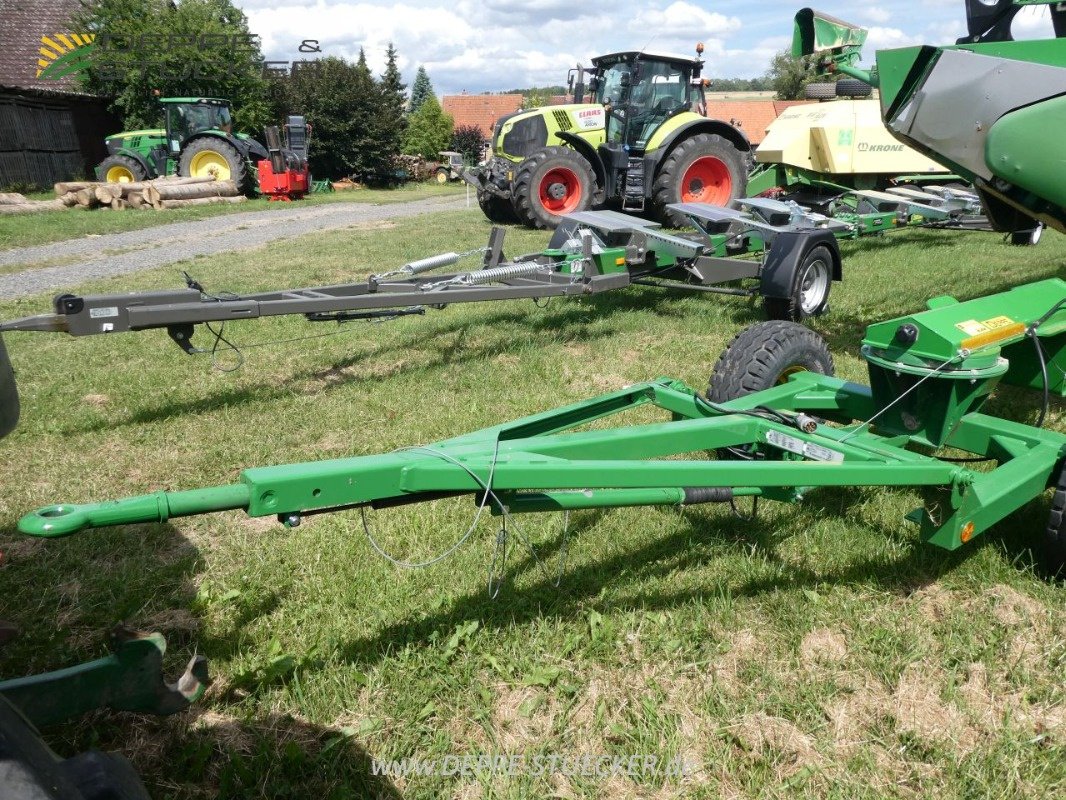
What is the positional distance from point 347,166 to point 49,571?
27522 millimetres

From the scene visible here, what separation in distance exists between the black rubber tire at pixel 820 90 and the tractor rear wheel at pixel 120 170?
53.0ft

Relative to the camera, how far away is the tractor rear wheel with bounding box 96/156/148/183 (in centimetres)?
1991

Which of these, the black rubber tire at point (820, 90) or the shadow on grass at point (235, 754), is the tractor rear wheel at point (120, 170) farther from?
the shadow on grass at point (235, 754)

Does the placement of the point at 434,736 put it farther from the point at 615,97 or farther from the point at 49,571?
the point at 615,97

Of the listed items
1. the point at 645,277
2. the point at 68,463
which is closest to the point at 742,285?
the point at 645,277

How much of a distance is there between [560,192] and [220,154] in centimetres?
1185

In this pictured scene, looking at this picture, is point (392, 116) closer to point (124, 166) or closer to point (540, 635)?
point (124, 166)

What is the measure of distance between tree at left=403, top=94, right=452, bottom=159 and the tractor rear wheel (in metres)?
16.9

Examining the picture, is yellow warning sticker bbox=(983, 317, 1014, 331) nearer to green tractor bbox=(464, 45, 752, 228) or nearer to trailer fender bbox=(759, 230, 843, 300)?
trailer fender bbox=(759, 230, 843, 300)

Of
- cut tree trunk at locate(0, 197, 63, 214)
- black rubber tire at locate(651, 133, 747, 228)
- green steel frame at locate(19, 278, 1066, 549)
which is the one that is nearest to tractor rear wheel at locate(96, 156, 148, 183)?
cut tree trunk at locate(0, 197, 63, 214)

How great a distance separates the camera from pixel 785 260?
238 inches

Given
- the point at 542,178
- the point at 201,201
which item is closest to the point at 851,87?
the point at 542,178

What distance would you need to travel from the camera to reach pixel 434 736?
226 cm

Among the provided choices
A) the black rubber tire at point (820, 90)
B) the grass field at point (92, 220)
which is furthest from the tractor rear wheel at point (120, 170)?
the black rubber tire at point (820, 90)
